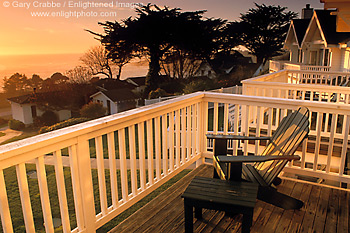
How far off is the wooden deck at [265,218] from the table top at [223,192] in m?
0.41

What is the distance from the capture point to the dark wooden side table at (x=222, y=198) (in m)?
1.97

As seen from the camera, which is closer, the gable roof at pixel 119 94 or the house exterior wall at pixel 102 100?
the gable roof at pixel 119 94

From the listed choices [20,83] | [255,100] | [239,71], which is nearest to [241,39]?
[239,71]

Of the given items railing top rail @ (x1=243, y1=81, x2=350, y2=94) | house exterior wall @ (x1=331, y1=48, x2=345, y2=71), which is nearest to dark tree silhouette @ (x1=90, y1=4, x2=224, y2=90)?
house exterior wall @ (x1=331, y1=48, x2=345, y2=71)

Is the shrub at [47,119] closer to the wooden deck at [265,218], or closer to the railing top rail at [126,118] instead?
the railing top rail at [126,118]

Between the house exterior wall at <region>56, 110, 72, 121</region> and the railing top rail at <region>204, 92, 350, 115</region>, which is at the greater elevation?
the railing top rail at <region>204, 92, 350, 115</region>

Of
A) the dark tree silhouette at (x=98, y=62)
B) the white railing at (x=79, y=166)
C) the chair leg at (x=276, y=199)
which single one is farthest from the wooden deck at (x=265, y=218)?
the dark tree silhouette at (x=98, y=62)

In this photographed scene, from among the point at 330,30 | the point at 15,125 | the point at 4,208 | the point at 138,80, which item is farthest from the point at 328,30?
the point at 15,125

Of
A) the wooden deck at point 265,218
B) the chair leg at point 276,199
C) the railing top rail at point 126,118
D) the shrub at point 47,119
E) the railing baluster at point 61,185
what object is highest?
the railing top rail at point 126,118

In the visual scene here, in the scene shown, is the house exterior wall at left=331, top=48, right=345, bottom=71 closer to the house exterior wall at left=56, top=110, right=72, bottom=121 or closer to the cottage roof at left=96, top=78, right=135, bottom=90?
the cottage roof at left=96, top=78, right=135, bottom=90

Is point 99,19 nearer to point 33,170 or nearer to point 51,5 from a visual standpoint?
point 51,5

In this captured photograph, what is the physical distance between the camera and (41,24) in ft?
89.4

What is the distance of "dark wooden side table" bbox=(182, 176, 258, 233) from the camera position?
197cm

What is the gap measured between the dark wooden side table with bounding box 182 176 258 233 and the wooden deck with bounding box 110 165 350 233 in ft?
1.17
